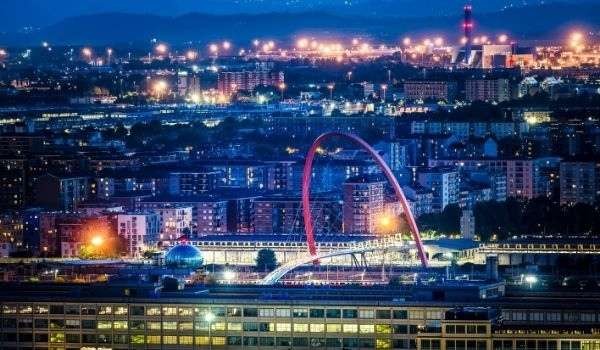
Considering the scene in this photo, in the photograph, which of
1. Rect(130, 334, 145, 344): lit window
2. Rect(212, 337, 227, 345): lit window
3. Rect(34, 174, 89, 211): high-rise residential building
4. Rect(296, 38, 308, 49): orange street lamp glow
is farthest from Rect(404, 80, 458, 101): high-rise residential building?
Rect(212, 337, 227, 345): lit window

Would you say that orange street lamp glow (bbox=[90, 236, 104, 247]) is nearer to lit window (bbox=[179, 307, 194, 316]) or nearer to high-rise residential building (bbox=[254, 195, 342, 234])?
high-rise residential building (bbox=[254, 195, 342, 234])

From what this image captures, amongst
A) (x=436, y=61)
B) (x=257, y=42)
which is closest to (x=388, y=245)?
(x=436, y=61)

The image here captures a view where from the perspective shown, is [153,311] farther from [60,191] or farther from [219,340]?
[60,191]

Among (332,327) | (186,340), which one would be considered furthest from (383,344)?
(186,340)

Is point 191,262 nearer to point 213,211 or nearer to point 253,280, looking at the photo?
point 253,280

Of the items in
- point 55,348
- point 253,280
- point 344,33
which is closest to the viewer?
point 55,348

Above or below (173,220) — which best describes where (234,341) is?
above

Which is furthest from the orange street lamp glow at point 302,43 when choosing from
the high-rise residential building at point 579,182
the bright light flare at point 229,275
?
the bright light flare at point 229,275
